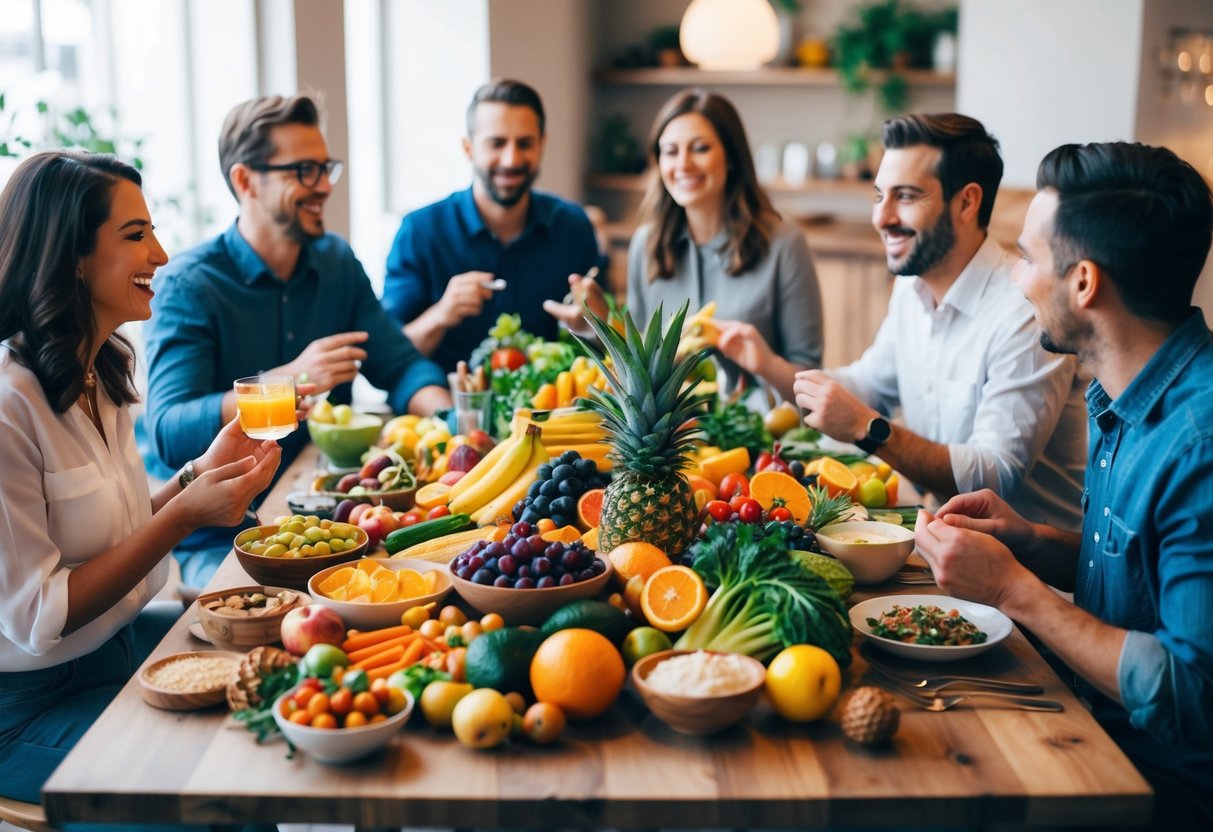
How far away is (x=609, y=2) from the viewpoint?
7.77m

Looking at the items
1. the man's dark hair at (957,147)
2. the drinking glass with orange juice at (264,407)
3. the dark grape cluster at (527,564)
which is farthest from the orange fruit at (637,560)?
the man's dark hair at (957,147)

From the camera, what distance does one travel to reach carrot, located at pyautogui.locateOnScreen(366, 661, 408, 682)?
1.61 meters

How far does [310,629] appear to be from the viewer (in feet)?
5.50

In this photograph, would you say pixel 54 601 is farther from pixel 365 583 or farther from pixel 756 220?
pixel 756 220

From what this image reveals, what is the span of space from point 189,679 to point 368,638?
0.25m

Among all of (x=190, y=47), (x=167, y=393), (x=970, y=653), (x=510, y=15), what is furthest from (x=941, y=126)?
(x=510, y=15)

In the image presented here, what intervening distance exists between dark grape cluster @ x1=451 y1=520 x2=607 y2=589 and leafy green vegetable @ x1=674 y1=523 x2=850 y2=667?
189 millimetres

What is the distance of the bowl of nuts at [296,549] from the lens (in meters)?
1.95

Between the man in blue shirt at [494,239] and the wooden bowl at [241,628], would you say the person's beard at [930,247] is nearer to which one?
the man in blue shirt at [494,239]

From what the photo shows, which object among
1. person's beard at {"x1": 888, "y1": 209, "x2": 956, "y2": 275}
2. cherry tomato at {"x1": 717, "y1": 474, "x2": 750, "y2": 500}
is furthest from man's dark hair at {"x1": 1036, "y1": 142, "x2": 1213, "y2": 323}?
person's beard at {"x1": 888, "y1": 209, "x2": 956, "y2": 275}

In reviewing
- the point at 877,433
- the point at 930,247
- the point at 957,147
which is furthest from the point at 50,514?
Result: the point at 957,147

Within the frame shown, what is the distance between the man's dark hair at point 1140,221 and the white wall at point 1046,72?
Result: 451 cm

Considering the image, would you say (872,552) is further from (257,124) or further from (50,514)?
(257,124)

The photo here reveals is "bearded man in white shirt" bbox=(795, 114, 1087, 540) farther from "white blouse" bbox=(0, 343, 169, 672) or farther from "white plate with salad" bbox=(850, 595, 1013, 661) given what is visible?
"white blouse" bbox=(0, 343, 169, 672)
